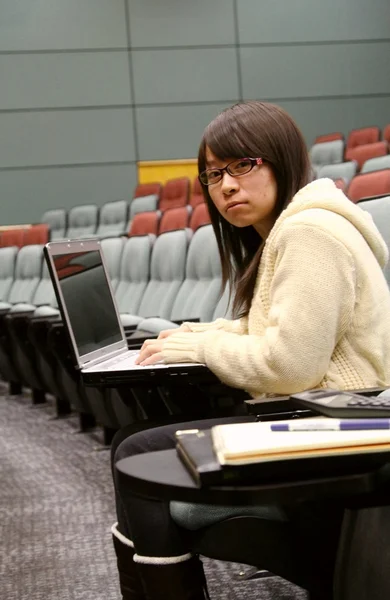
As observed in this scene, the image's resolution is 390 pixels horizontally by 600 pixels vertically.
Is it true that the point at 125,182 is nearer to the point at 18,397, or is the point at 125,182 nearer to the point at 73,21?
the point at 73,21

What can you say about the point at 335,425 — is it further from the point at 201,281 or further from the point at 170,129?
the point at 170,129

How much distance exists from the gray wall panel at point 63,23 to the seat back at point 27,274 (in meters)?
1.74

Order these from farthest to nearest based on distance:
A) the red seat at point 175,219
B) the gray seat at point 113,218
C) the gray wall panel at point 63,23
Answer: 1. the gray wall panel at point 63,23
2. the gray seat at point 113,218
3. the red seat at point 175,219

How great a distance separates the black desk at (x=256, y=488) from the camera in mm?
411

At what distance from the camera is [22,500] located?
149 cm

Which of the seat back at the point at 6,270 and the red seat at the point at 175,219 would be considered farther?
the seat back at the point at 6,270

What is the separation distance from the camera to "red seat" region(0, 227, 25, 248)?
420 cm

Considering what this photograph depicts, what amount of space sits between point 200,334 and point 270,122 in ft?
0.65

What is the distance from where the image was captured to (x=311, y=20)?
4938 millimetres

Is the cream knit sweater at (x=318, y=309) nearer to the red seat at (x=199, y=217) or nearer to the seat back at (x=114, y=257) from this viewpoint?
the red seat at (x=199, y=217)

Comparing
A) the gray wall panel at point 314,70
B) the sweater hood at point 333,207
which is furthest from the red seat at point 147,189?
the sweater hood at point 333,207

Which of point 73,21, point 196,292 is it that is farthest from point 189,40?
point 196,292

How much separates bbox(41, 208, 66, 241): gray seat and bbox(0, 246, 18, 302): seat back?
0.81 m

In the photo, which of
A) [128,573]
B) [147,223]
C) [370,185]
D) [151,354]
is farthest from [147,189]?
[128,573]
